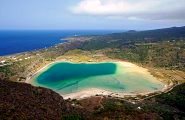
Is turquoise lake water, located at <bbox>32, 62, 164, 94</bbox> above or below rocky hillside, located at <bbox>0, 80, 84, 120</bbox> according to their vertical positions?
below

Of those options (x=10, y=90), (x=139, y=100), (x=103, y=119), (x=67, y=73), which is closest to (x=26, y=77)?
(x=67, y=73)

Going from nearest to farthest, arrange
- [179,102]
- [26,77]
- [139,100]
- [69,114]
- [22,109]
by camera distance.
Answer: [22,109] → [69,114] → [179,102] → [139,100] → [26,77]

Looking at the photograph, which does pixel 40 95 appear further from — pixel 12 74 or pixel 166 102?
pixel 12 74

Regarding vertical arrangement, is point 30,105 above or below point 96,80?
above

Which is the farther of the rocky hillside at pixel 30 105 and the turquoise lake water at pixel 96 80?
the turquoise lake water at pixel 96 80

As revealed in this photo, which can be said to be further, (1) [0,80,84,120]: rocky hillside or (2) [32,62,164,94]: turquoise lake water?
(2) [32,62,164,94]: turquoise lake water

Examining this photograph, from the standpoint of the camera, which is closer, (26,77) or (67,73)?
(26,77)

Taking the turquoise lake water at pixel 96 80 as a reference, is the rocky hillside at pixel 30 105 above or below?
above

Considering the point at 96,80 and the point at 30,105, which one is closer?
the point at 30,105
